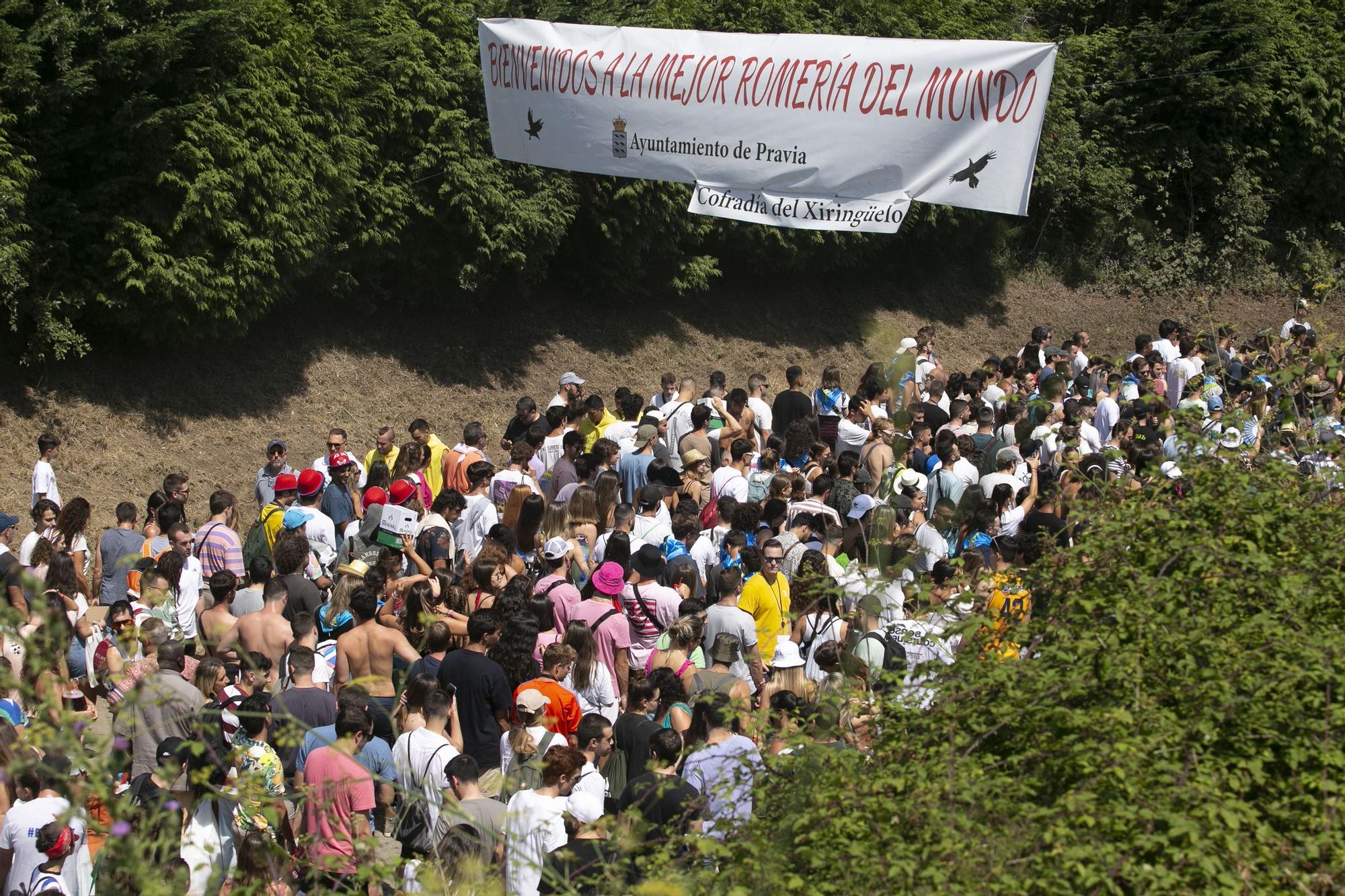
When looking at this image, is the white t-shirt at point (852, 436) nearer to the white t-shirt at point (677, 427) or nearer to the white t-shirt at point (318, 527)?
the white t-shirt at point (677, 427)

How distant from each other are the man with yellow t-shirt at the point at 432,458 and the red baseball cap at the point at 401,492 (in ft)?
4.70

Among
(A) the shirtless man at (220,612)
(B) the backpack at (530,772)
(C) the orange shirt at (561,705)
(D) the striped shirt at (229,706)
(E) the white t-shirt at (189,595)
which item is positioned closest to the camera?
(B) the backpack at (530,772)

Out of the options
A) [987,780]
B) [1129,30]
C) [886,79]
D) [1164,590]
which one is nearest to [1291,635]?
[1164,590]

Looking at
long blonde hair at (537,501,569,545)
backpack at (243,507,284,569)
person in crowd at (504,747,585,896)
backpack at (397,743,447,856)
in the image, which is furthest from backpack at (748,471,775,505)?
person in crowd at (504,747,585,896)

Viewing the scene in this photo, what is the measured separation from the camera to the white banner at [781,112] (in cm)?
980

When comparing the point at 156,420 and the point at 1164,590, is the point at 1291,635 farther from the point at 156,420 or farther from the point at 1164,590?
the point at 156,420

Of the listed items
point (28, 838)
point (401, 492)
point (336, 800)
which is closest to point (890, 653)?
point (336, 800)

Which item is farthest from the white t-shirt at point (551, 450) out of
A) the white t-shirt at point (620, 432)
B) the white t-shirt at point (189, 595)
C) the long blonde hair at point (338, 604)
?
the white t-shirt at point (189, 595)

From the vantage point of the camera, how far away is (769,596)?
818 cm

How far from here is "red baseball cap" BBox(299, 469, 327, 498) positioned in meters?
9.50

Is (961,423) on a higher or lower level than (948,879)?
lower

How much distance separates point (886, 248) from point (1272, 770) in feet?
56.2

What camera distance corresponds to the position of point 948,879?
12.3 feet

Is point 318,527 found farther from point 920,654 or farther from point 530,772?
point 920,654
